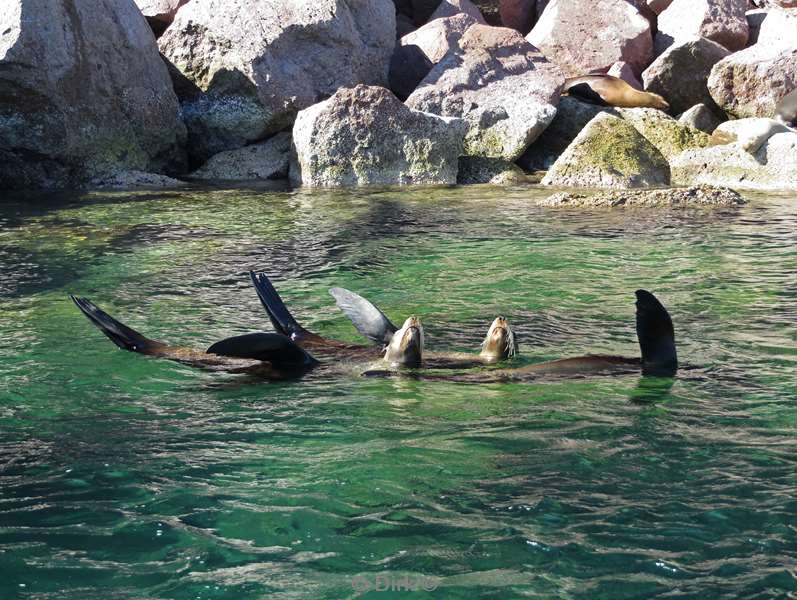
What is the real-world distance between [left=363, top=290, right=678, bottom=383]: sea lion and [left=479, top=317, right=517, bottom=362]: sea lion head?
163mm

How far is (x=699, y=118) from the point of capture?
15.5 m

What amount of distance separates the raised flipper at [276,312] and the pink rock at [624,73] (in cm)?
1251

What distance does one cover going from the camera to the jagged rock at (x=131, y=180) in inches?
533

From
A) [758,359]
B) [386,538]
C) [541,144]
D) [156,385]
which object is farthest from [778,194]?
[386,538]

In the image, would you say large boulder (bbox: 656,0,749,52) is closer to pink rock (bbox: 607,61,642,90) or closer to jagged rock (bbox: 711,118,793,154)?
pink rock (bbox: 607,61,642,90)

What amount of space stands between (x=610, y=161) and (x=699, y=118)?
319 centimetres

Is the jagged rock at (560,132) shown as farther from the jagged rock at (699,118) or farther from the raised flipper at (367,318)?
the raised flipper at (367,318)

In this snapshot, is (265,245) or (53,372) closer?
(53,372)

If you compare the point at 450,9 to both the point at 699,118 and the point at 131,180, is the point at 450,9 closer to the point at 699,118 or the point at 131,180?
the point at 699,118

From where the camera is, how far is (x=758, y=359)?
5.19 m

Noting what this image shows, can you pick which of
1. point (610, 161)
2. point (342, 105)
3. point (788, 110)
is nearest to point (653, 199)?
point (610, 161)

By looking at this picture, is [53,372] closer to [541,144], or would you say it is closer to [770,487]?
[770,487]

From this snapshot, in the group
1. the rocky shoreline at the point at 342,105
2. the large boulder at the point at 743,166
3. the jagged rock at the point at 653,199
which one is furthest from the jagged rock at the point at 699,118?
the jagged rock at the point at 653,199

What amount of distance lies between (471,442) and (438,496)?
1.85 feet
